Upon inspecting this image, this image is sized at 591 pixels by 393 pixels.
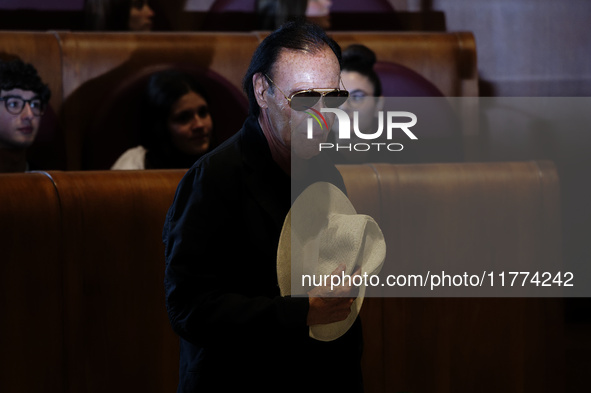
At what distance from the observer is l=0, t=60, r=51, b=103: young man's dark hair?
0.92 metres

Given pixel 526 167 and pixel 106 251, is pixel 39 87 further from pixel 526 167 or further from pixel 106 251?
pixel 526 167

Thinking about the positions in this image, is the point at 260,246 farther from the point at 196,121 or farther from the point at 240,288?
the point at 196,121

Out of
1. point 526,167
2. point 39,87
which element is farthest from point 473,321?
point 39,87

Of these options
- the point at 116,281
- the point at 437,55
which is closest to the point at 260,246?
the point at 116,281

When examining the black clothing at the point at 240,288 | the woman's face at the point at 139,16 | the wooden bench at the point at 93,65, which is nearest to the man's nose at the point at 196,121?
the wooden bench at the point at 93,65

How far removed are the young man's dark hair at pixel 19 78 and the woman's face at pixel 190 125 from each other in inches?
6.8

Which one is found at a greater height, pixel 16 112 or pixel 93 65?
pixel 93 65

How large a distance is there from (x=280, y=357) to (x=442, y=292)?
1.08 ft

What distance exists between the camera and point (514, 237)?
2.14ft

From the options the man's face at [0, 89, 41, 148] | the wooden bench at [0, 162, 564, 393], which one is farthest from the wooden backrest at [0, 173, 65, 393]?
the man's face at [0, 89, 41, 148]

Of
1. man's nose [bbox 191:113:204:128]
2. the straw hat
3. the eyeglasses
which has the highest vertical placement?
man's nose [bbox 191:113:204:128]

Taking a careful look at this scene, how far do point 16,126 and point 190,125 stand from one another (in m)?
0.22

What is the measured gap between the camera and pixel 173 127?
988 mm

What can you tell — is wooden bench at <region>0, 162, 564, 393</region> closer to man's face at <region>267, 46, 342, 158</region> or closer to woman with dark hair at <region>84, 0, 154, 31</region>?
man's face at <region>267, 46, 342, 158</region>
